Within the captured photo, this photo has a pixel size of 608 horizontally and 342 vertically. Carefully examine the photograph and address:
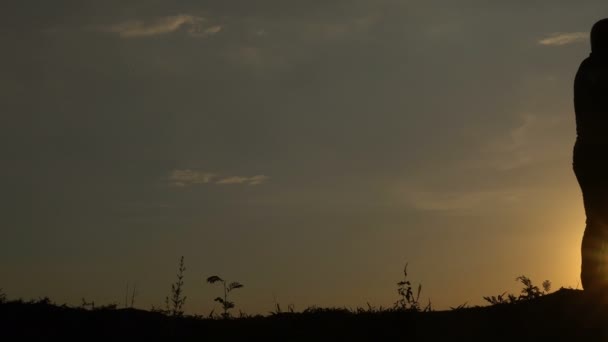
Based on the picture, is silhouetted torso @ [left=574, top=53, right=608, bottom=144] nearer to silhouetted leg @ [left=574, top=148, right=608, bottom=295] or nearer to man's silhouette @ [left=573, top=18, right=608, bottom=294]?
man's silhouette @ [left=573, top=18, right=608, bottom=294]

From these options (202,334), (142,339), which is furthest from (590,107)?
(142,339)

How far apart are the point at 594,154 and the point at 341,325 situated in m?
3.86

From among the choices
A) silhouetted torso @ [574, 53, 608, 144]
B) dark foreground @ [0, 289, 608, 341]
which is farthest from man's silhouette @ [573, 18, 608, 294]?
dark foreground @ [0, 289, 608, 341]

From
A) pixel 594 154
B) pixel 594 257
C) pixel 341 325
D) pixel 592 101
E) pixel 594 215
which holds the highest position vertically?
pixel 592 101

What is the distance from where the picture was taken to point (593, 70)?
33.5 ft

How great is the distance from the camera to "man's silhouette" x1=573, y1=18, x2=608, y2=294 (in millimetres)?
9992

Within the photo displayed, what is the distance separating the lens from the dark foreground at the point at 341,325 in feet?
30.2

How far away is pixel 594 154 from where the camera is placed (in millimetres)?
10070

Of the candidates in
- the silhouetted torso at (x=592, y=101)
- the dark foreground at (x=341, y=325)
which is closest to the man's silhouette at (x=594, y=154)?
the silhouetted torso at (x=592, y=101)

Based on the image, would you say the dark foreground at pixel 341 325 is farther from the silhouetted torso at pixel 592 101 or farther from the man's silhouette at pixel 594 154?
the silhouetted torso at pixel 592 101

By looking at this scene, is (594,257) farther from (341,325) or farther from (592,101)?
(341,325)

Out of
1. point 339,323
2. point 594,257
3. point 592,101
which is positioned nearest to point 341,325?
point 339,323

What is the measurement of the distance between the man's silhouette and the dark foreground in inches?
21.6

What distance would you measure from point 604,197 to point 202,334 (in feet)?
→ 17.4
